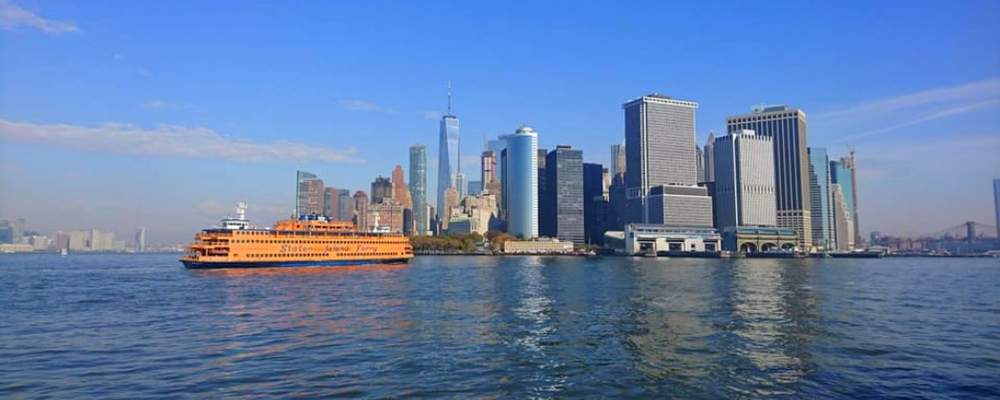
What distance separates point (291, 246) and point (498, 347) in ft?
338

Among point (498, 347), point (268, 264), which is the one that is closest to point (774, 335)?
point (498, 347)

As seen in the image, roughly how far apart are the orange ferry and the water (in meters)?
56.1

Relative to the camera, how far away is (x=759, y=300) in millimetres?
58906

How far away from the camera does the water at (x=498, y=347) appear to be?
24.2m

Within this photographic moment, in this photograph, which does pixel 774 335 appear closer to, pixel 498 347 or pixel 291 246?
pixel 498 347

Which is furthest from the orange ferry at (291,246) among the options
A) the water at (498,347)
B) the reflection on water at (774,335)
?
the reflection on water at (774,335)

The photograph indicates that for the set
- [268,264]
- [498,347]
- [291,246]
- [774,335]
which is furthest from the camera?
[291,246]

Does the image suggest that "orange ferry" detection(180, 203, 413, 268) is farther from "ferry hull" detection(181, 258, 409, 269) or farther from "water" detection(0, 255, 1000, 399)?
"water" detection(0, 255, 1000, 399)

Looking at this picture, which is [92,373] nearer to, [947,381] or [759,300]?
[947,381]

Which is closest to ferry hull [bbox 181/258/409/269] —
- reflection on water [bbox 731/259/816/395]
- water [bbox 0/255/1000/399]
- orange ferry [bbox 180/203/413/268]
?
orange ferry [bbox 180/203/413/268]

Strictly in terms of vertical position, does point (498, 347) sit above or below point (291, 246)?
below

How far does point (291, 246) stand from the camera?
126312 mm

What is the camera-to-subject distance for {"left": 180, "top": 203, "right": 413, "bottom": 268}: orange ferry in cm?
11500

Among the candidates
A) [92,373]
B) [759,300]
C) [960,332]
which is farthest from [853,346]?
[92,373]
